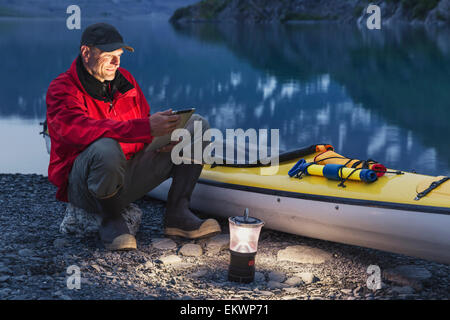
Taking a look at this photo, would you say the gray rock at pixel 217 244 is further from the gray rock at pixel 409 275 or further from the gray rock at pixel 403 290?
the gray rock at pixel 403 290

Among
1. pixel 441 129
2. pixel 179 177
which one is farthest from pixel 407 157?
pixel 179 177

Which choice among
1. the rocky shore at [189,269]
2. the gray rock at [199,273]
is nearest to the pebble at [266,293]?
the rocky shore at [189,269]

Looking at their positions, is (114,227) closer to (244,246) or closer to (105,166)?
(105,166)

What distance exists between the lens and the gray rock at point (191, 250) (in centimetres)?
382

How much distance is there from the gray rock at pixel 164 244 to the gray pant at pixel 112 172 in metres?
0.32

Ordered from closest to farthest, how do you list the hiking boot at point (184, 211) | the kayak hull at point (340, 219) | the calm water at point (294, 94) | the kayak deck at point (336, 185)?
the kayak hull at point (340, 219) < the kayak deck at point (336, 185) < the hiking boot at point (184, 211) < the calm water at point (294, 94)

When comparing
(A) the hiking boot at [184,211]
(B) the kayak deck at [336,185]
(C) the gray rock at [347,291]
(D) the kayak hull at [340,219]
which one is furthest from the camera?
(A) the hiking boot at [184,211]

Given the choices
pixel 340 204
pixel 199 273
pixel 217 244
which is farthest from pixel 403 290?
pixel 217 244

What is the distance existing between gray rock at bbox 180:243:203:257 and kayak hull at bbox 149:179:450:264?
474 mm

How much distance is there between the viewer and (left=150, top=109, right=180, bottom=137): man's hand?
3416mm

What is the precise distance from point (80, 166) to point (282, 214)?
51.9 inches

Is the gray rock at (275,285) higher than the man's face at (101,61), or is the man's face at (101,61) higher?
the man's face at (101,61)

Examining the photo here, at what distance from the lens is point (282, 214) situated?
4.02m

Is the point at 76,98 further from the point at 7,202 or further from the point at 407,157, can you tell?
the point at 407,157
